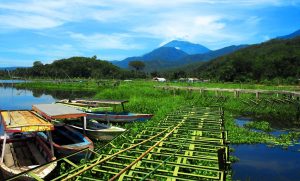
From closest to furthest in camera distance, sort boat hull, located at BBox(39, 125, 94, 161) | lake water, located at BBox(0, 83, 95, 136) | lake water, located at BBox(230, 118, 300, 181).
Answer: lake water, located at BBox(230, 118, 300, 181) < boat hull, located at BBox(39, 125, 94, 161) < lake water, located at BBox(0, 83, 95, 136)

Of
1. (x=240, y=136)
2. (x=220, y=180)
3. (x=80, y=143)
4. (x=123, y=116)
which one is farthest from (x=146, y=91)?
(x=220, y=180)

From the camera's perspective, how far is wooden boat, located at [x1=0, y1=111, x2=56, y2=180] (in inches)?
456

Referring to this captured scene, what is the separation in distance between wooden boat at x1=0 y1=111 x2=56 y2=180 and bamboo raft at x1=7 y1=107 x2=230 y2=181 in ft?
4.82

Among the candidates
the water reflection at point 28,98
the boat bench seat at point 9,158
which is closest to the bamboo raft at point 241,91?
the water reflection at point 28,98

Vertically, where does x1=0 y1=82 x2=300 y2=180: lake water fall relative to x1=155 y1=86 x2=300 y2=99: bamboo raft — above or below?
below

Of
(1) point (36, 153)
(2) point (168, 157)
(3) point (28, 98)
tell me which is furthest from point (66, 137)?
(3) point (28, 98)

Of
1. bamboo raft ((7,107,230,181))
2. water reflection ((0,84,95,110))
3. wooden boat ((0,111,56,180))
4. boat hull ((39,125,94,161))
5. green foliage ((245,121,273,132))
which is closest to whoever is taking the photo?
bamboo raft ((7,107,230,181))

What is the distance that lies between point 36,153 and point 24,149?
1332mm

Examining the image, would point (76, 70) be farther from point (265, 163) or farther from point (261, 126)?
point (265, 163)

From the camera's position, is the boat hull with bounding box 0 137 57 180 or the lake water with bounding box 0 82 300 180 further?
the lake water with bounding box 0 82 300 180

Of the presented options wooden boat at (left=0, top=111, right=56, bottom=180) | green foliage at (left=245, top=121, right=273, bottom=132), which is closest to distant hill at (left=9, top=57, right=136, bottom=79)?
green foliage at (left=245, top=121, right=273, bottom=132)

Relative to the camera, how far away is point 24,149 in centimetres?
1562

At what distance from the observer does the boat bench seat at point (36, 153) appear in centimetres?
1355

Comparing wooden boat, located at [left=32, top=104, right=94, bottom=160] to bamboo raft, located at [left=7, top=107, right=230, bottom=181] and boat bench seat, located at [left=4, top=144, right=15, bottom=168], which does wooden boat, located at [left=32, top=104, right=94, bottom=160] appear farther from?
boat bench seat, located at [left=4, top=144, right=15, bottom=168]
